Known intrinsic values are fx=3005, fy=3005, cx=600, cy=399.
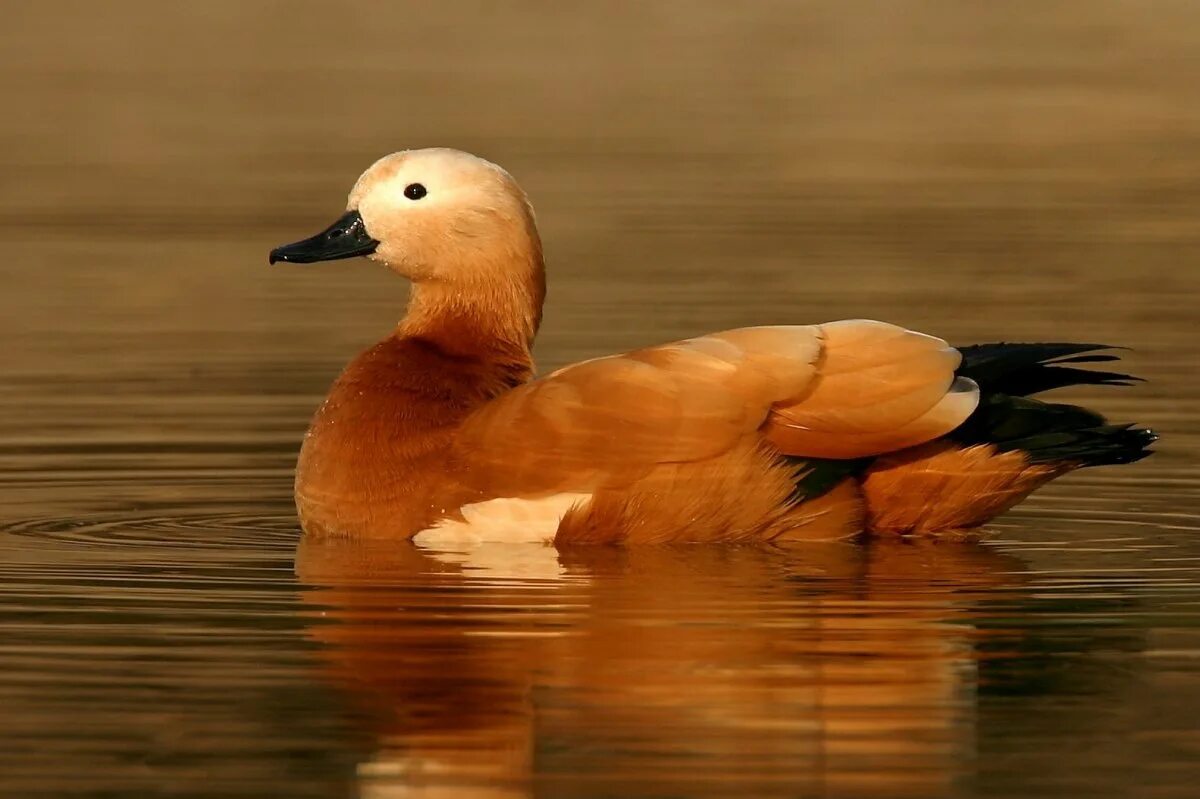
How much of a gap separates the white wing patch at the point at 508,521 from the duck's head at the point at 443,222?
122 centimetres

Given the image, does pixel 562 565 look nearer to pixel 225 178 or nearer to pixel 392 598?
pixel 392 598

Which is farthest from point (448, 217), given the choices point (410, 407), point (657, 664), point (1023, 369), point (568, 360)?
point (568, 360)

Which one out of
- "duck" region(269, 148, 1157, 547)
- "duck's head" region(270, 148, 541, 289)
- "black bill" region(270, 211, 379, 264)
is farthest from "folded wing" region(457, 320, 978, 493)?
"black bill" region(270, 211, 379, 264)

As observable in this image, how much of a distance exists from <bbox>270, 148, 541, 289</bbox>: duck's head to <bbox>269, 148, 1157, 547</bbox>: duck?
0.42 m

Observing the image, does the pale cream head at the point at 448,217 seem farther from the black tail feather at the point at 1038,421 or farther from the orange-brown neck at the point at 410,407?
the black tail feather at the point at 1038,421

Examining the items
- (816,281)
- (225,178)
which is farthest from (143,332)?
(225,178)

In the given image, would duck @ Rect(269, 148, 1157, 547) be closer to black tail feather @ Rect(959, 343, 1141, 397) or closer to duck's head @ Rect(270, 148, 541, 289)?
black tail feather @ Rect(959, 343, 1141, 397)

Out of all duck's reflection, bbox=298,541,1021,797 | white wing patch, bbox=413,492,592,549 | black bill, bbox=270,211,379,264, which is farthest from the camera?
black bill, bbox=270,211,379,264

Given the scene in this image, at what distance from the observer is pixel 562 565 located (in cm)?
962

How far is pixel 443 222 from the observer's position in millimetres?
10773

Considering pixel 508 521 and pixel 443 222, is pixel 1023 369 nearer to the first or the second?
pixel 508 521

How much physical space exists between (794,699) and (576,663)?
0.70 m

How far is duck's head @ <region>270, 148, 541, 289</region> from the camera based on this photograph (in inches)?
424

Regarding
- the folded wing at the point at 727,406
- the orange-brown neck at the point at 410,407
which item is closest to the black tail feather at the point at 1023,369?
the folded wing at the point at 727,406
